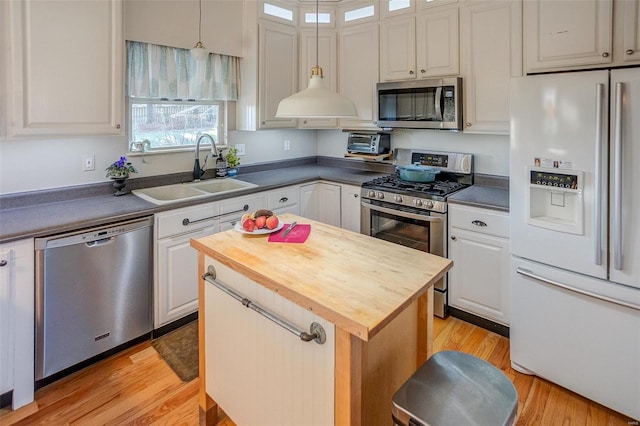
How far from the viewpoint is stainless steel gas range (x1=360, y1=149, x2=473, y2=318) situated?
9.74 ft

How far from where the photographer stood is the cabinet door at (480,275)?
2691mm

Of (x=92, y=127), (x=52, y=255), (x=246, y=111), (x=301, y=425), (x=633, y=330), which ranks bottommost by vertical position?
(x=301, y=425)

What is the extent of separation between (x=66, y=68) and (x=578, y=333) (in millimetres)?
3309

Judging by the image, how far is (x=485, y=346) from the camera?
2686 mm

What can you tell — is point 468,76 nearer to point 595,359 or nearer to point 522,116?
point 522,116

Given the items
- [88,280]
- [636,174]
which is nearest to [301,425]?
[88,280]

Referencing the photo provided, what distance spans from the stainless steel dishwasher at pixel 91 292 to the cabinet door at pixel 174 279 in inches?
2.5

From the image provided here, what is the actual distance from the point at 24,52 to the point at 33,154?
0.69 m

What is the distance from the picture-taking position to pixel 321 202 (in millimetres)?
3861

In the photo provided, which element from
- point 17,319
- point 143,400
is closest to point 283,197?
point 143,400

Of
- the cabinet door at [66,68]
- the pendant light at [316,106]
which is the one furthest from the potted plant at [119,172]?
the pendant light at [316,106]

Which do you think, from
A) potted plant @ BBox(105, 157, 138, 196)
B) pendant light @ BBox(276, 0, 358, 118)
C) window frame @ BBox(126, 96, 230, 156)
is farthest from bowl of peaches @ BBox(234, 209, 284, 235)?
window frame @ BBox(126, 96, 230, 156)

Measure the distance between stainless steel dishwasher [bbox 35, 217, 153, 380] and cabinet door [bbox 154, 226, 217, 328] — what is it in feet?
0.20

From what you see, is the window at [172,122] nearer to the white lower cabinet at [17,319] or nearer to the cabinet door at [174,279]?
the cabinet door at [174,279]
